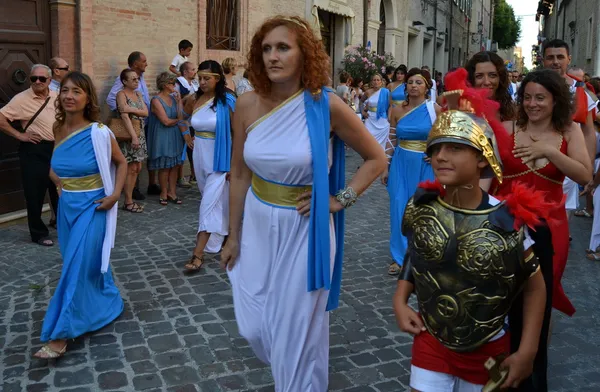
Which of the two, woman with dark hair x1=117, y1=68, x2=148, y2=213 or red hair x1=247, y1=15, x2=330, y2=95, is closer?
red hair x1=247, y1=15, x2=330, y2=95

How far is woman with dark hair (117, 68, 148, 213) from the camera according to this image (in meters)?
9.41

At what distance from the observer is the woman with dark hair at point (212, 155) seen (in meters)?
6.57

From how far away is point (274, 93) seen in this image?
11.1ft

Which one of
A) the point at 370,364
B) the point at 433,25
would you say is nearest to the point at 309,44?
the point at 370,364

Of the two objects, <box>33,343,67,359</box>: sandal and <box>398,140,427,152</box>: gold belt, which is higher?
<box>398,140,427,152</box>: gold belt

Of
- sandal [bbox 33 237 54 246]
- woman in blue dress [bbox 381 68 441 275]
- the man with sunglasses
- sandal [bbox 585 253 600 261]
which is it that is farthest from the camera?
the man with sunglasses

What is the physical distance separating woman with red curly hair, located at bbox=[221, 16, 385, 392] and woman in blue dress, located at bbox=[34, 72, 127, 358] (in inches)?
65.8

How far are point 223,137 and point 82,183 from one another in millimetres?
2040

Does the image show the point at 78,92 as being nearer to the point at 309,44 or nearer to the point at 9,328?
the point at 9,328

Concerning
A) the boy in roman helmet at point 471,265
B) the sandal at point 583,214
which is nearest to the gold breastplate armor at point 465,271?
the boy in roman helmet at point 471,265

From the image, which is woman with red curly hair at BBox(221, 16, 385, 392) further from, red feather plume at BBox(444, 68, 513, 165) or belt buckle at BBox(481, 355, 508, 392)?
belt buckle at BBox(481, 355, 508, 392)

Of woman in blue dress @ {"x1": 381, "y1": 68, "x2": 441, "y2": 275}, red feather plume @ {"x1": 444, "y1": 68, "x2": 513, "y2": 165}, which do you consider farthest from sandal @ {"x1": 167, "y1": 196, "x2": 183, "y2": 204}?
red feather plume @ {"x1": 444, "y1": 68, "x2": 513, "y2": 165}

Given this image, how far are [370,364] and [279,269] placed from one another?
4.72ft

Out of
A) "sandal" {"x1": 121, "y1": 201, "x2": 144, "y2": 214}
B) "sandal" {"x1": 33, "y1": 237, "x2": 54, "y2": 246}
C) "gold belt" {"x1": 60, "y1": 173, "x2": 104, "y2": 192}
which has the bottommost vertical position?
"sandal" {"x1": 33, "y1": 237, "x2": 54, "y2": 246}
